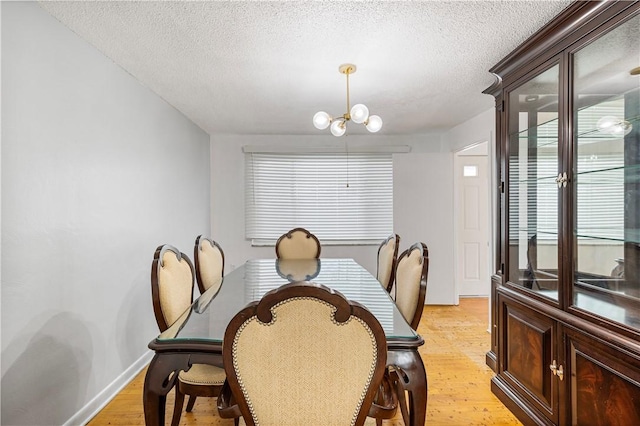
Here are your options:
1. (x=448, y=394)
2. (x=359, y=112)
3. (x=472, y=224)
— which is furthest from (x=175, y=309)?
(x=472, y=224)

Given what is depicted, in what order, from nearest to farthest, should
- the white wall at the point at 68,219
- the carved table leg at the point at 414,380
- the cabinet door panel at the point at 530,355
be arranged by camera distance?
1. the carved table leg at the point at 414,380
2. the white wall at the point at 68,219
3. the cabinet door panel at the point at 530,355

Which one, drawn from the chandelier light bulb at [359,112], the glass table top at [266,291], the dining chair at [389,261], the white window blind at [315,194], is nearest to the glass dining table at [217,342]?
the glass table top at [266,291]

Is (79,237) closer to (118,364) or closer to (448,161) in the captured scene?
(118,364)

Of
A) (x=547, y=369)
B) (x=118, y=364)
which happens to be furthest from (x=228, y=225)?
(x=547, y=369)

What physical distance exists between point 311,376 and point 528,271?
1812 millimetres

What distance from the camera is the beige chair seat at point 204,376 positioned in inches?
63.7

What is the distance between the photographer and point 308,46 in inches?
84.4

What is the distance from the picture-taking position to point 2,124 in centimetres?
153

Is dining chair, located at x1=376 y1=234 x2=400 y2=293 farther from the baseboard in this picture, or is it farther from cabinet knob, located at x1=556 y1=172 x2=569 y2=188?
the baseboard

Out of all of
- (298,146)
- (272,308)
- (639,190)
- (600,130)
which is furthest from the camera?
(298,146)

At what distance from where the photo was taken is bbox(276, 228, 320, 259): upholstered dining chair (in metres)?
3.68

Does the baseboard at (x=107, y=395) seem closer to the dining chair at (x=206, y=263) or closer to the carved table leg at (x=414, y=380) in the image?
the dining chair at (x=206, y=263)

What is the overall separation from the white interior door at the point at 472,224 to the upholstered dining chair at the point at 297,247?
2.51 metres

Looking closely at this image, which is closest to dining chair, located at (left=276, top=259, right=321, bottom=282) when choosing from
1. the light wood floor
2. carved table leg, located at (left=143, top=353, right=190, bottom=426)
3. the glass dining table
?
the glass dining table
